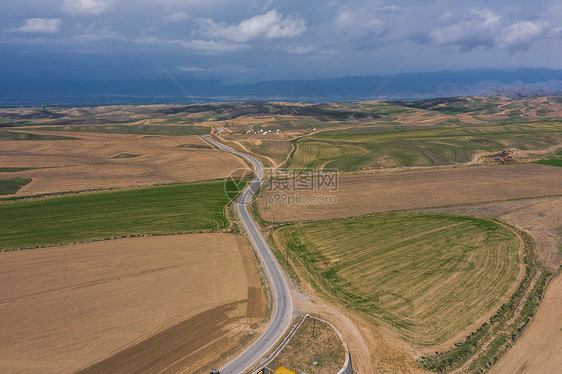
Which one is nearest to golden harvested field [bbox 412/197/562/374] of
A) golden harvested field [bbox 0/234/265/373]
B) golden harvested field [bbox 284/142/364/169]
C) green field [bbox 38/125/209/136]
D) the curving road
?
the curving road

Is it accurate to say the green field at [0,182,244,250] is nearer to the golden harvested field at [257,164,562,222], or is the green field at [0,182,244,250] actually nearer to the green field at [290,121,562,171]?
the golden harvested field at [257,164,562,222]

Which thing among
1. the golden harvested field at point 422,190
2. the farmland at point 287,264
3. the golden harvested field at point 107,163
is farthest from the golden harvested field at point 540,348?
the golden harvested field at point 107,163

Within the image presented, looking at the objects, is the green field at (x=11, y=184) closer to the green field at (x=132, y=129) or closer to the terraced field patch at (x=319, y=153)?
the terraced field patch at (x=319, y=153)

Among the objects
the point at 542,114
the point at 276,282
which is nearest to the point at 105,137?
the point at 276,282

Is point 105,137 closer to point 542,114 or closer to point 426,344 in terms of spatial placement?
point 426,344

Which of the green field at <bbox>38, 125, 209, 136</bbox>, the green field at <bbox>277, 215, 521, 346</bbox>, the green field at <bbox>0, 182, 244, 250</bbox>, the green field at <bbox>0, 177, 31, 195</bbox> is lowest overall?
the green field at <bbox>277, 215, 521, 346</bbox>

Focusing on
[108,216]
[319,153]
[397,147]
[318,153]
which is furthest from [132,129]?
[397,147]

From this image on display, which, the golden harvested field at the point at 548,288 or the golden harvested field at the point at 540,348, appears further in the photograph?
the golden harvested field at the point at 548,288
